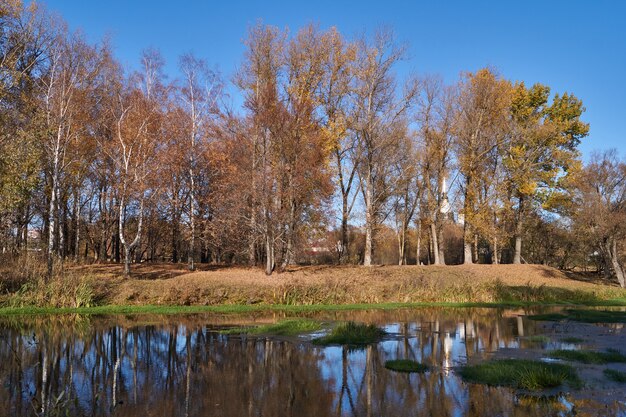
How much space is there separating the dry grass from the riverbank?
0.04 m

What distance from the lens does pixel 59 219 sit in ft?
105

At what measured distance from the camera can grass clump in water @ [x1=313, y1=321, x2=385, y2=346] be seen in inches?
557

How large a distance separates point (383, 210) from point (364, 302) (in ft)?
65.4

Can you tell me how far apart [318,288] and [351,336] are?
10.1 metres

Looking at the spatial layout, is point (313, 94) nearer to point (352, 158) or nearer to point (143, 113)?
point (352, 158)

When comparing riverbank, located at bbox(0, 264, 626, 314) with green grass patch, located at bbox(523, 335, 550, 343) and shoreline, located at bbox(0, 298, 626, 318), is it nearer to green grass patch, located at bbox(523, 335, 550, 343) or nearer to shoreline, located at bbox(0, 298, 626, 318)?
shoreline, located at bbox(0, 298, 626, 318)

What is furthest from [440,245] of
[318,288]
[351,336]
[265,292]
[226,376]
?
[226,376]

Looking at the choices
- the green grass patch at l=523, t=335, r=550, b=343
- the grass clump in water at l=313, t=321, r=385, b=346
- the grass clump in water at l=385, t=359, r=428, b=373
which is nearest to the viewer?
the grass clump in water at l=385, t=359, r=428, b=373

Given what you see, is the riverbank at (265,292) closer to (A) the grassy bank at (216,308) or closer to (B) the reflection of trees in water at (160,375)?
(A) the grassy bank at (216,308)

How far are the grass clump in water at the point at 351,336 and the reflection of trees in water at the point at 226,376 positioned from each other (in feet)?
1.67

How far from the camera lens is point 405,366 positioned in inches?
436

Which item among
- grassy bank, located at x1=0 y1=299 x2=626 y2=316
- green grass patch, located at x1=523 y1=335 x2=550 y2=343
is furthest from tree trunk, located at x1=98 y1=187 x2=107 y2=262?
green grass patch, located at x1=523 y1=335 x2=550 y2=343

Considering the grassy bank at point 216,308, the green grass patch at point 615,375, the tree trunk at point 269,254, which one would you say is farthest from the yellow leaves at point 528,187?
the green grass patch at point 615,375

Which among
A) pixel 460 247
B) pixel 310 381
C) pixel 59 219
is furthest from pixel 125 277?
pixel 460 247
